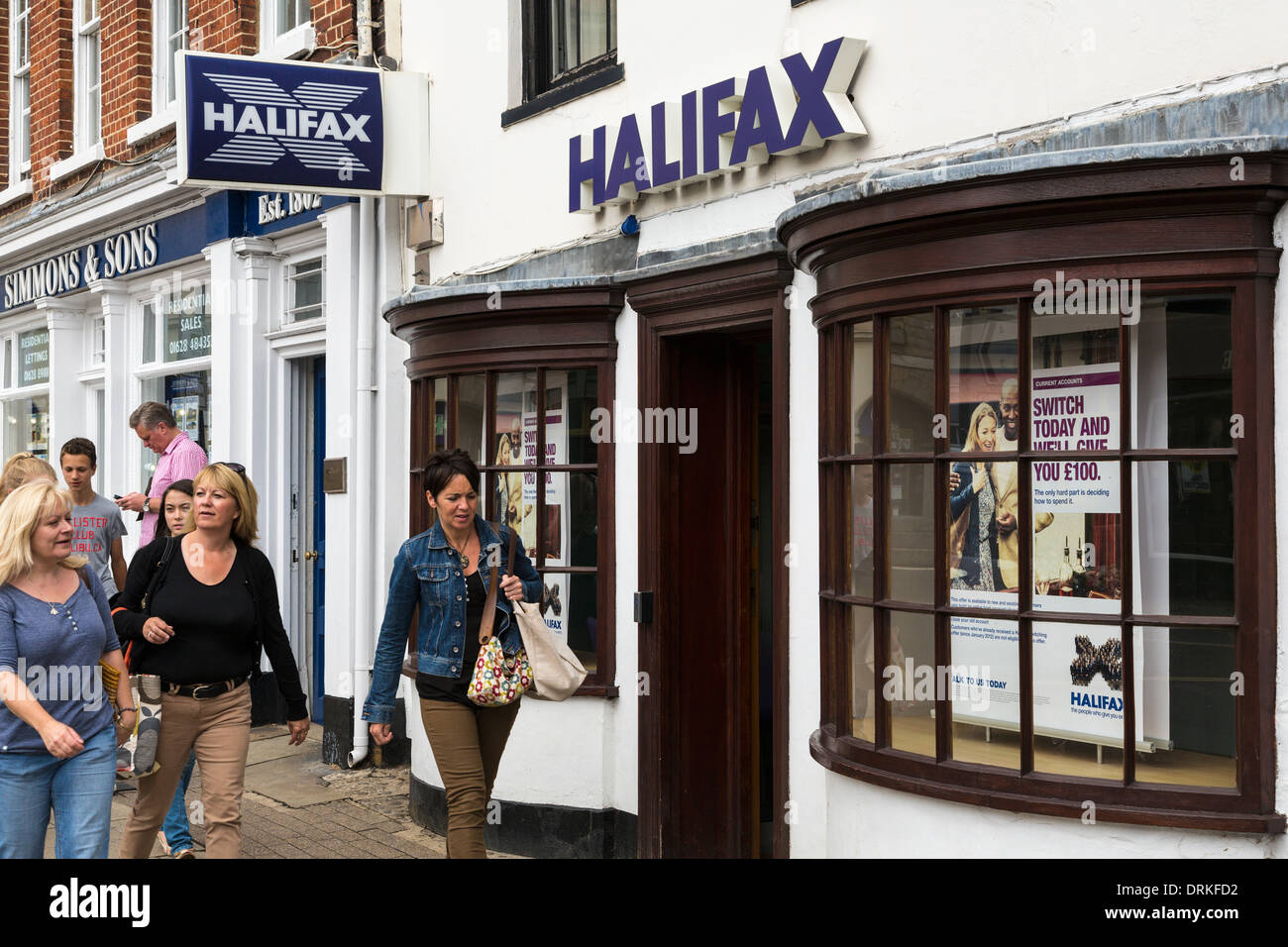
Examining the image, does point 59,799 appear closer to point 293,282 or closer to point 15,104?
point 293,282

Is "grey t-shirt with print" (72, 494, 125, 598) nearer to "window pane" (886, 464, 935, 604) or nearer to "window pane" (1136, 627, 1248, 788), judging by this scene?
"window pane" (886, 464, 935, 604)

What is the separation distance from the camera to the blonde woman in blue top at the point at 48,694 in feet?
14.8

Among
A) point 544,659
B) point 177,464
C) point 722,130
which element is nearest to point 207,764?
point 544,659

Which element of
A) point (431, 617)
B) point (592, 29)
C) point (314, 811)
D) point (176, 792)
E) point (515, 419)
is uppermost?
point (592, 29)

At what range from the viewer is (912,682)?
16.3ft

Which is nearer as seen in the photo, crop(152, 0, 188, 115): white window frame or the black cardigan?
the black cardigan

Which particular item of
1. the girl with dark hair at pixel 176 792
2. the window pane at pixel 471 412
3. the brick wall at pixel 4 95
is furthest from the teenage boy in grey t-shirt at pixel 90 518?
the brick wall at pixel 4 95

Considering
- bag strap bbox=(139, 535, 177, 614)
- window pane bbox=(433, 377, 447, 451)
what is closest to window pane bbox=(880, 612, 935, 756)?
bag strap bbox=(139, 535, 177, 614)

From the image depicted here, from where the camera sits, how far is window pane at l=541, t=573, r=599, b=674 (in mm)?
7043

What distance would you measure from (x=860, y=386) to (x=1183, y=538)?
1.30m

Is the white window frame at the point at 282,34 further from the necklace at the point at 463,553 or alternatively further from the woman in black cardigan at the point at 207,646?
the necklace at the point at 463,553

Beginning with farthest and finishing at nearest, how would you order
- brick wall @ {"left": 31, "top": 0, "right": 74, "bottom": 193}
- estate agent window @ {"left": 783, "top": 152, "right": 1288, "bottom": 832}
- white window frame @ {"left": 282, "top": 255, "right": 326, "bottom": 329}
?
brick wall @ {"left": 31, "top": 0, "right": 74, "bottom": 193} < white window frame @ {"left": 282, "top": 255, "right": 326, "bottom": 329} < estate agent window @ {"left": 783, "top": 152, "right": 1288, "bottom": 832}

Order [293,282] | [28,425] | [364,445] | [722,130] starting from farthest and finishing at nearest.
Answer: [28,425]
[293,282]
[364,445]
[722,130]

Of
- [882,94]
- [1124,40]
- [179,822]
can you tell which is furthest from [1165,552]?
[179,822]
